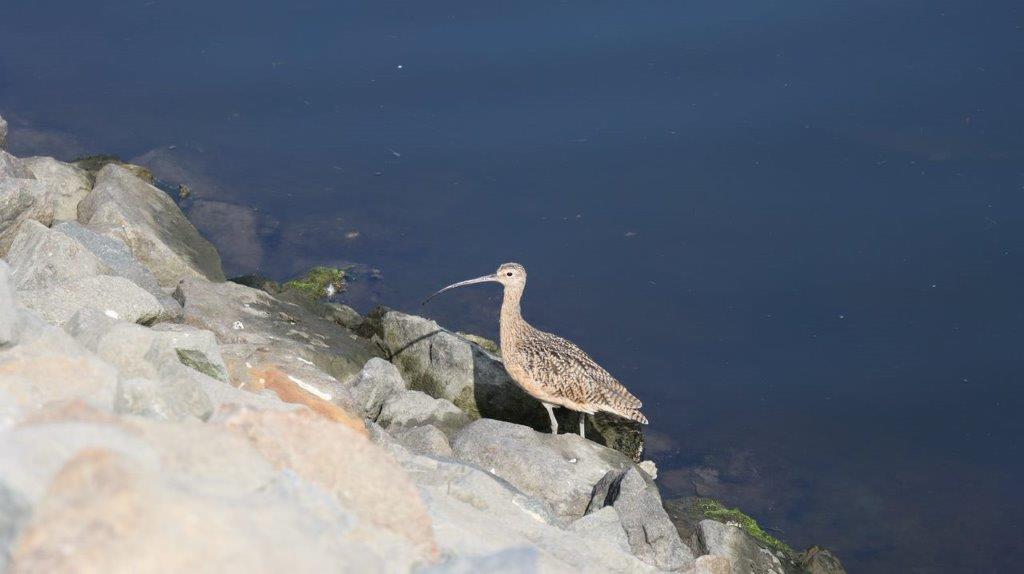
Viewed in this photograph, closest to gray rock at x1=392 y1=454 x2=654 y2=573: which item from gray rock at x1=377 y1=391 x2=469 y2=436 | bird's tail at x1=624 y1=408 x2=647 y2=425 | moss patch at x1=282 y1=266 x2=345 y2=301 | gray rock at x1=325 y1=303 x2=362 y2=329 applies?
gray rock at x1=377 y1=391 x2=469 y2=436

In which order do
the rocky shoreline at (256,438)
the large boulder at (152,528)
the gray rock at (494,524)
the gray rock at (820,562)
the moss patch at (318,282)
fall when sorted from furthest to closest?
the moss patch at (318,282), the gray rock at (820,562), the gray rock at (494,524), the rocky shoreline at (256,438), the large boulder at (152,528)

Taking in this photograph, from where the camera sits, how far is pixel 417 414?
9.98 metres

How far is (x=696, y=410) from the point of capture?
1172 centimetres

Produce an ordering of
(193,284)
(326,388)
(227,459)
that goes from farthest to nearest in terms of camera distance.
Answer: (193,284) → (326,388) → (227,459)

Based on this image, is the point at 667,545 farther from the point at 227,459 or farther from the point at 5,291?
the point at 5,291

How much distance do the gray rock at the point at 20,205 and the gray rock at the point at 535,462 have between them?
15.4 feet

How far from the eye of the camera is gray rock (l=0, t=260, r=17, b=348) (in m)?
6.29

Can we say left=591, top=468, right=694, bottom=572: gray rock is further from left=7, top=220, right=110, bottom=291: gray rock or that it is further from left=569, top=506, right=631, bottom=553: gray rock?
left=7, top=220, right=110, bottom=291: gray rock

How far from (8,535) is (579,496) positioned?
5.64 meters

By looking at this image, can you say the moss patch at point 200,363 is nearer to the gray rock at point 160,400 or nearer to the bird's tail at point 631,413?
the gray rock at point 160,400

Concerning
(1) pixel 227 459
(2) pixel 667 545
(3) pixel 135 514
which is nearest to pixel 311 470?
(1) pixel 227 459

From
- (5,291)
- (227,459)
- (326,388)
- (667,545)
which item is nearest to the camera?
(227,459)


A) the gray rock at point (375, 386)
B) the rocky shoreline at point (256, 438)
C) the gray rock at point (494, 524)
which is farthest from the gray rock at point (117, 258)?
the gray rock at point (494, 524)

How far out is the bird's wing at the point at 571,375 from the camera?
10.4 meters
